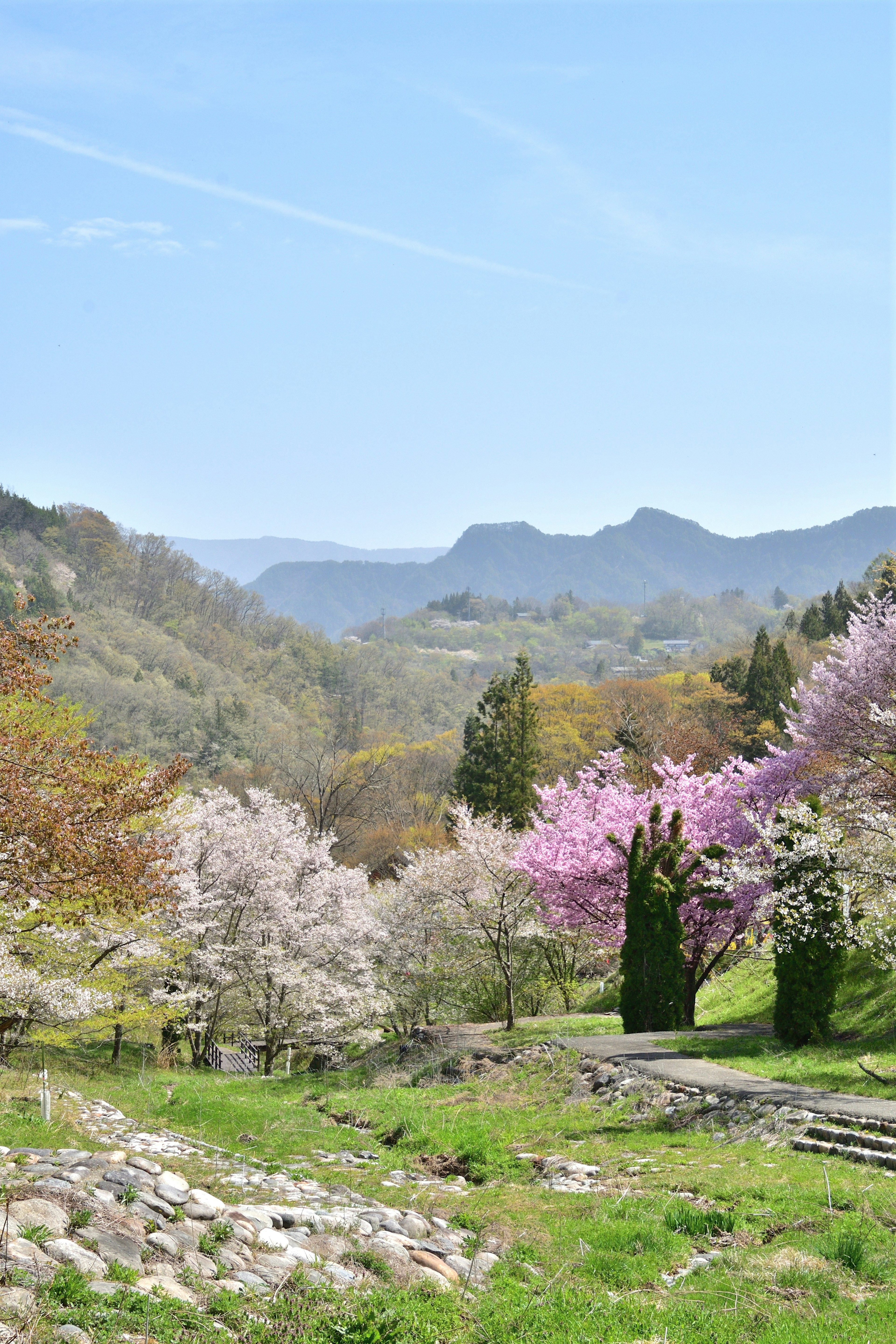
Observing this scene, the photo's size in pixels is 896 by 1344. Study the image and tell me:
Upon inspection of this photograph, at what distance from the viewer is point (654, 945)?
16.7m

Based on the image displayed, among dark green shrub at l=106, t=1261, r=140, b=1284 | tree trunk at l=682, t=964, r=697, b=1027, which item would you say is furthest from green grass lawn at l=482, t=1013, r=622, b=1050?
dark green shrub at l=106, t=1261, r=140, b=1284

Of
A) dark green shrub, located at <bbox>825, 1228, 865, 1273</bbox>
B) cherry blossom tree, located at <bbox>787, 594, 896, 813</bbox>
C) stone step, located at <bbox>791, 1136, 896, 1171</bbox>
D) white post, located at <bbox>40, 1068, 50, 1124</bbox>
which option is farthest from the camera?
cherry blossom tree, located at <bbox>787, 594, 896, 813</bbox>

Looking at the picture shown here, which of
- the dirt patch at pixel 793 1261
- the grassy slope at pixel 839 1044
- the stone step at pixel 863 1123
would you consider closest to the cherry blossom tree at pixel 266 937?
the grassy slope at pixel 839 1044

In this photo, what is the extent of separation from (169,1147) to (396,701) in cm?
10737

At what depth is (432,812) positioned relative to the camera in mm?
62688

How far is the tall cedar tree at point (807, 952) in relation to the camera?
1252 cm

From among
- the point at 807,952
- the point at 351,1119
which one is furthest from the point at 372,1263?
the point at 807,952

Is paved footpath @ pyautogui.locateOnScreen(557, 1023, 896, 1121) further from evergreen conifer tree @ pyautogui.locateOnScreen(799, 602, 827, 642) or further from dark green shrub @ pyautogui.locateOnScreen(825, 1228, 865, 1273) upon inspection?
evergreen conifer tree @ pyautogui.locateOnScreen(799, 602, 827, 642)

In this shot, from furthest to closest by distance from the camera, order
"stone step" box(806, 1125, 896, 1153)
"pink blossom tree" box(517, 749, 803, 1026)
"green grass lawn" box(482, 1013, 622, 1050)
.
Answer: "pink blossom tree" box(517, 749, 803, 1026)
"green grass lawn" box(482, 1013, 622, 1050)
"stone step" box(806, 1125, 896, 1153)

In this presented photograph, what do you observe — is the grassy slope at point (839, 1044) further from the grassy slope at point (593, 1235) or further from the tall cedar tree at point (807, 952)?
the grassy slope at point (593, 1235)

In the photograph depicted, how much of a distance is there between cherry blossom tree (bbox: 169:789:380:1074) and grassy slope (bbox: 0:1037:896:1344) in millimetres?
8197

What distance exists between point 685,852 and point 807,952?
230 inches

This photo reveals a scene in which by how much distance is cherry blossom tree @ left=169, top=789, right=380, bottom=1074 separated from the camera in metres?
21.1

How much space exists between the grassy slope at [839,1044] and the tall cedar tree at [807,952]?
13.1 inches
